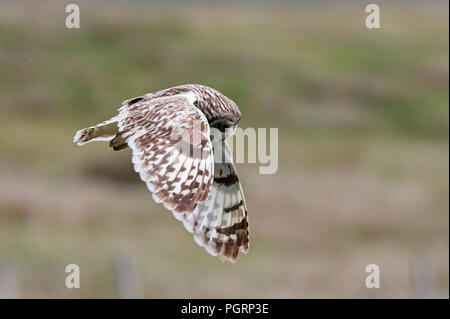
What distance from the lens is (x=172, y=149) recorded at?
5.48 meters

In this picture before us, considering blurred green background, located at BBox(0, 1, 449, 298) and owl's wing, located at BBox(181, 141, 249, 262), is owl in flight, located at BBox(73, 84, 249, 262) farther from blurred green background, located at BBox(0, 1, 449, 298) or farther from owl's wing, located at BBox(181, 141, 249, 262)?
blurred green background, located at BBox(0, 1, 449, 298)

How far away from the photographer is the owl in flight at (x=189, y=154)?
17.0 feet

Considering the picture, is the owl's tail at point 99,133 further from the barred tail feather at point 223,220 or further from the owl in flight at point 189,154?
the barred tail feather at point 223,220

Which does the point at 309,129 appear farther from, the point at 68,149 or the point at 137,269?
the point at 137,269

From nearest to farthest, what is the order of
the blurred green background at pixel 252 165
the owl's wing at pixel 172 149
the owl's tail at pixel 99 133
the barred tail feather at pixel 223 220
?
the owl's wing at pixel 172 149 < the owl's tail at pixel 99 133 < the barred tail feather at pixel 223 220 < the blurred green background at pixel 252 165

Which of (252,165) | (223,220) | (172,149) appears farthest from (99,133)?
(252,165)

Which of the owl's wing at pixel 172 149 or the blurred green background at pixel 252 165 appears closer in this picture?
the owl's wing at pixel 172 149

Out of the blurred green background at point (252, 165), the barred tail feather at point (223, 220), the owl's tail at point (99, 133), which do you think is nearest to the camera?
the owl's tail at point (99, 133)

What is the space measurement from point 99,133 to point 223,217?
3.26 ft

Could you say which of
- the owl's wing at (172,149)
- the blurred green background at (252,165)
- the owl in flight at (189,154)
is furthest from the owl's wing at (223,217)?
the blurred green background at (252,165)

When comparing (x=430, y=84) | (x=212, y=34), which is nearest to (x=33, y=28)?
(x=212, y=34)

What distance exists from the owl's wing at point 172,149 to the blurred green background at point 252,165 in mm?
9303

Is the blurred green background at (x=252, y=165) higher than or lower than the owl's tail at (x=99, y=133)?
higher

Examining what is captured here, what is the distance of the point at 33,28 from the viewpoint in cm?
4306
